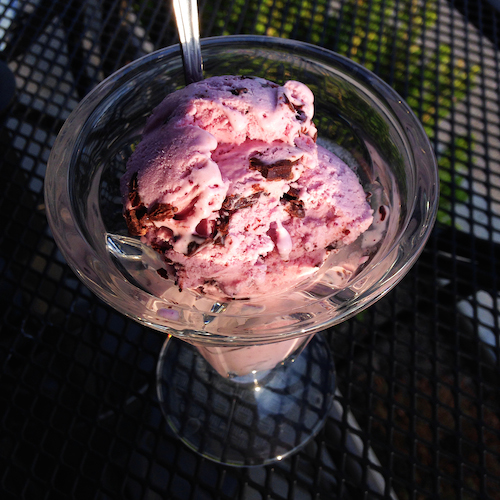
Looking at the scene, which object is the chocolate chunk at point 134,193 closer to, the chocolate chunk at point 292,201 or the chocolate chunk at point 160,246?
the chocolate chunk at point 160,246

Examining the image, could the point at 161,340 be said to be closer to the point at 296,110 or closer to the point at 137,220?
the point at 137,220

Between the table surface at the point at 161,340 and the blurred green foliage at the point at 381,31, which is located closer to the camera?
the table surface at the point at 161,340


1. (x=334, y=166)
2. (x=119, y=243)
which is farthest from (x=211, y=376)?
(x=334, y=166)

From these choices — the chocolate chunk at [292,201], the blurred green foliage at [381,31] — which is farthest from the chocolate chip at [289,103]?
the blurred green foliage at [381,31]

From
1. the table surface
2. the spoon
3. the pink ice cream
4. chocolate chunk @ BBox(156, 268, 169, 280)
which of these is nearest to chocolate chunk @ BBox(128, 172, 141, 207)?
the pink ice cream

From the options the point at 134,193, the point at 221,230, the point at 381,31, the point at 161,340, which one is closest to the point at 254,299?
the point at 221,230

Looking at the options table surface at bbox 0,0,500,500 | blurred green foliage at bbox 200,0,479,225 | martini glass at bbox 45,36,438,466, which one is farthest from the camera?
blurred green foliage at bbox 200,0,479,225

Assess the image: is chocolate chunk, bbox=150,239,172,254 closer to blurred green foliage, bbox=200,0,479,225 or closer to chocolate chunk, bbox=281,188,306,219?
chocolate chunk, bbox=281,188,306,219
